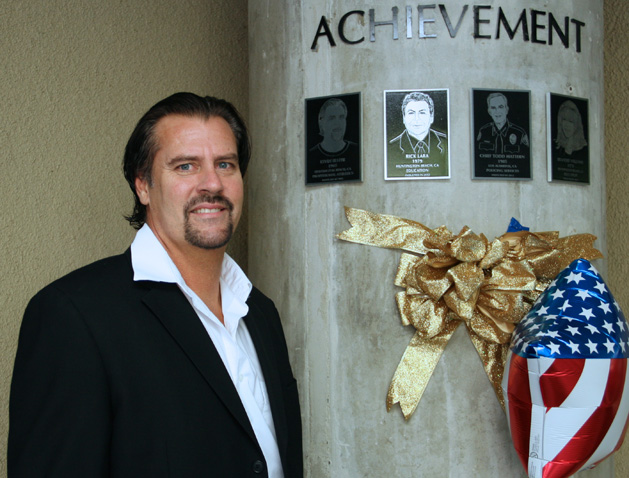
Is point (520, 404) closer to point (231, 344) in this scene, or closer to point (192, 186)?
point (231, 344)

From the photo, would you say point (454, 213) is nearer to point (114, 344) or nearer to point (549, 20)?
point (549, 20)

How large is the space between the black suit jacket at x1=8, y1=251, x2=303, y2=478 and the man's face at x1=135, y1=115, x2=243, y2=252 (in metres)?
0.14

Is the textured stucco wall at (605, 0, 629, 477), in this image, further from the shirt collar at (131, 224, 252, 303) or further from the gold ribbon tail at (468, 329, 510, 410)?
Result: the shirt collar at (131, 224, 252, 303)

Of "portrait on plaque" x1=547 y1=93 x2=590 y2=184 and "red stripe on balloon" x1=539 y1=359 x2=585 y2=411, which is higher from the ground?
"portrait on plaque" x1=547 y1=93 x2=590 y2=184

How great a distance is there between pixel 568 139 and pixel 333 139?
76 centimetres

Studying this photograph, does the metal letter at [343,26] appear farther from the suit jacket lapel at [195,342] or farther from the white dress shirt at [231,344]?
the suit jacket lapel at [195,342]

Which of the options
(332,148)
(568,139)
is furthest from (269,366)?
(568,139)

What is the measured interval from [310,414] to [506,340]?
67cm

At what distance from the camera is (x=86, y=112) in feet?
7.95

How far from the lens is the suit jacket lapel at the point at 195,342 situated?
140 centimetres

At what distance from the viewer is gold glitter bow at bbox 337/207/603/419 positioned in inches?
80.0

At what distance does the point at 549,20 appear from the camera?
7.27 feet

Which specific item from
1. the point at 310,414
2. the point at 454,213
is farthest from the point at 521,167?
the point at 310,414

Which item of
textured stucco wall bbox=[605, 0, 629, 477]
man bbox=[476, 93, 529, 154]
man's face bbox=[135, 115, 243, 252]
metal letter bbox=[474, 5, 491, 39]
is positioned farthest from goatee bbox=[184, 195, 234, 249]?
textured stucco wall bbox=[605, 0, 629, 477]
